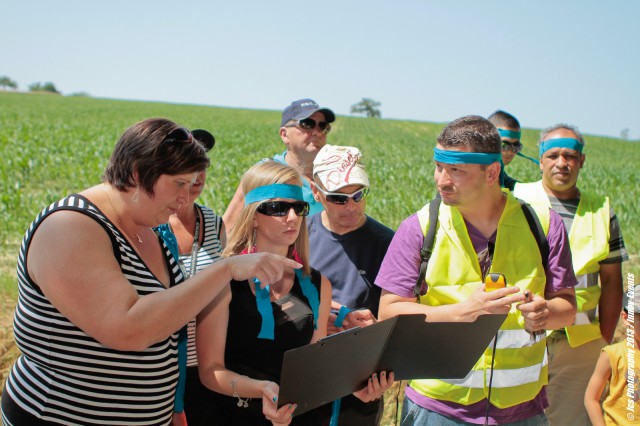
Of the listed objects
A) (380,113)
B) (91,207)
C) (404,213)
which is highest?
(380,113)

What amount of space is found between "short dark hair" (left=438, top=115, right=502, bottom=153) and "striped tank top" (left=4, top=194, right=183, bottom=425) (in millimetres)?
1340

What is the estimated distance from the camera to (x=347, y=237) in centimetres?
316

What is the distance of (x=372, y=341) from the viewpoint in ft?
7.04

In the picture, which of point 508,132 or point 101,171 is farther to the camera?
point 101,171

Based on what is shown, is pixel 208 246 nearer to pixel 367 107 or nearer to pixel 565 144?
pixel 565 144

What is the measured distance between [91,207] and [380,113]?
106m

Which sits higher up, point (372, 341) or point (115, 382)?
point (372, 341)

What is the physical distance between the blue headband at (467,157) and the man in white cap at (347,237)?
523 mm

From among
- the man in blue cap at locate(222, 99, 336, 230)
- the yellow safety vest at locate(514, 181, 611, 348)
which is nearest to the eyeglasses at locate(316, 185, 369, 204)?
the man in blue cap at locate(222, 99, 336, 230)

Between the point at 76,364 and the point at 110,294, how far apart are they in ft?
0.99

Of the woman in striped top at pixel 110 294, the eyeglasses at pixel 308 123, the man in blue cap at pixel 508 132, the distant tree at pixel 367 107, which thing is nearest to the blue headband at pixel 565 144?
the man in blue cap at pixel 508 132

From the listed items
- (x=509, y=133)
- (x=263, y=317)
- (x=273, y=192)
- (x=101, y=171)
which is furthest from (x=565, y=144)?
(x=101, y=171)

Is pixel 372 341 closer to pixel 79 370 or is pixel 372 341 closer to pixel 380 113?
pixel 79 370

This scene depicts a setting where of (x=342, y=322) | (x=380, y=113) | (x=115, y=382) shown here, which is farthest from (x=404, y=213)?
(x=380, y=113)
